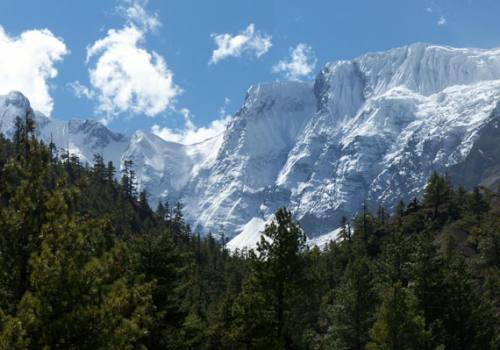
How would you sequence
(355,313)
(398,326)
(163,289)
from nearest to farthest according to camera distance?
(163,289)
(398,326)
(355,313)

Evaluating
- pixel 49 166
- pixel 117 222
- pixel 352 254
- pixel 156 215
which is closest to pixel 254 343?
pixel 49 166

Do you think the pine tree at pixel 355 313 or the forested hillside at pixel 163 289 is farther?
the pine tree at pixel 355 313

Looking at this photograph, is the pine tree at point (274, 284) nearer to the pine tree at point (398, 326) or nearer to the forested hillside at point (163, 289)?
the forested hillside at point (163, 289)

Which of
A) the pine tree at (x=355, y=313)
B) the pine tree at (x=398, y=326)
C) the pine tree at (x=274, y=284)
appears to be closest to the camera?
the pine tree at (x=274, y=284)

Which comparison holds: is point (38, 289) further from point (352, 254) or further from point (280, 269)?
point (352, 254)

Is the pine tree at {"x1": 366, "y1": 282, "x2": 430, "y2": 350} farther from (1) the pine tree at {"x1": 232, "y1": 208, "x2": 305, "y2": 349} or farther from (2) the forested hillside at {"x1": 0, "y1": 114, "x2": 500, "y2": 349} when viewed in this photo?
(1) the pine tree at {"x1": 232, "y1": 208, "x2": 305, "y2": 349}

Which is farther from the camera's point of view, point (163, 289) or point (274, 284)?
point (163, 289)

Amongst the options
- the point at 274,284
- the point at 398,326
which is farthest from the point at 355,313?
the point at 274,284

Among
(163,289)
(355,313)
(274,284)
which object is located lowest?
(274,284)

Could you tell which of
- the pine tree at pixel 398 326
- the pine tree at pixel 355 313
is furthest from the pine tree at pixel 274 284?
the pine tree at pixel 355 313

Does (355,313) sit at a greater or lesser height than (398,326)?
greater

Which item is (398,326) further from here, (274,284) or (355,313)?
(274,284)

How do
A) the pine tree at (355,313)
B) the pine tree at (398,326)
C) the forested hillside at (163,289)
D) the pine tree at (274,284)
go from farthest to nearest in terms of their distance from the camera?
the pine tree at (355,313) → the pine tree at (398,326) → the pine tree at (274,284) → the forested hillside at (163,289)

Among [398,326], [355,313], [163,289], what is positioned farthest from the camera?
[355,313]
